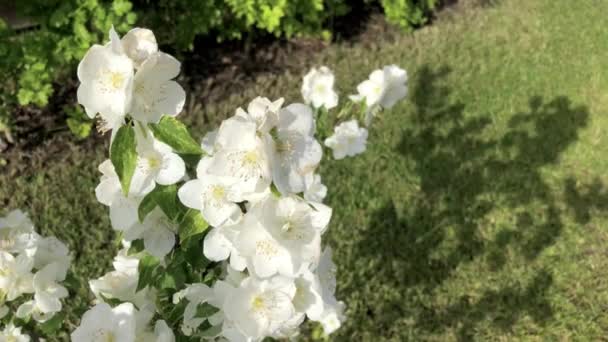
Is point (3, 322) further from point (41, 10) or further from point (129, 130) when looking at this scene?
point (41, 10)

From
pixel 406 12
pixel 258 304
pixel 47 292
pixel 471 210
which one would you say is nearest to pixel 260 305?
pixel 258 304

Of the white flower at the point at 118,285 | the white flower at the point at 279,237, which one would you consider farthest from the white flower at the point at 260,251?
the white flower at the point at 118,285

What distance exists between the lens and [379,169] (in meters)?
3.87

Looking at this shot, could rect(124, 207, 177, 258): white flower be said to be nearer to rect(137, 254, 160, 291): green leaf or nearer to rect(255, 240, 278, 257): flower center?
rect(137, 254, 160, 291): green leaf

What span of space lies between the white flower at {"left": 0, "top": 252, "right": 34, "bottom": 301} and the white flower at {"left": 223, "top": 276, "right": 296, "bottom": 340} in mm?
514

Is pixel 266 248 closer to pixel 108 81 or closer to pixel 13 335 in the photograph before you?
pixel 108 81

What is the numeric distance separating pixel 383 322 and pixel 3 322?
6.15 ft

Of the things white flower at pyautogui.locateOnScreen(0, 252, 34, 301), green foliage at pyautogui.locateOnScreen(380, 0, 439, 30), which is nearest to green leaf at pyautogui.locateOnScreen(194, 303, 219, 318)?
white flower at pyautogui.locateOnScreen(0, 252, 34, 301)

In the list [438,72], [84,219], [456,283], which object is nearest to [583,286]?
[456,283]

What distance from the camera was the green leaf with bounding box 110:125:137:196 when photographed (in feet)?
3.73

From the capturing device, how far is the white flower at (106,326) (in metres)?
1.27

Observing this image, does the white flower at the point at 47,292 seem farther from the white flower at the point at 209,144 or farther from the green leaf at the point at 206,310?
the white flower at the point at 209,144

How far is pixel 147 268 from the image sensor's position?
57.7 inches

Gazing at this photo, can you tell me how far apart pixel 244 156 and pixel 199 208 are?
18 cm
